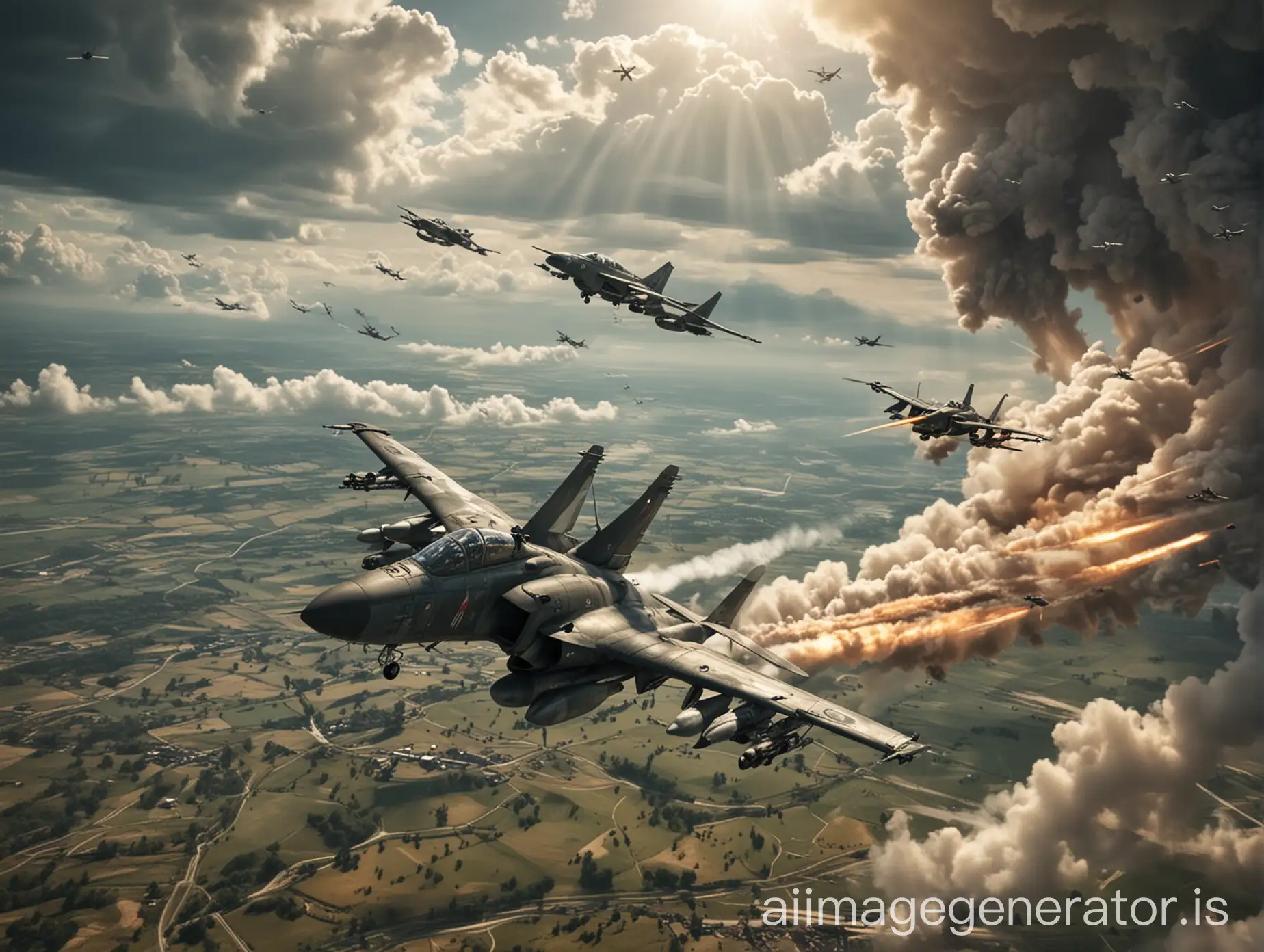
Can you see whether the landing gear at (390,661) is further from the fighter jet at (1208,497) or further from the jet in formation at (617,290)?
the fighter jet at (1208,497)

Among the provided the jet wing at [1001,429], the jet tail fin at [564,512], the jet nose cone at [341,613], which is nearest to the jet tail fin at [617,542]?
the jet tail fin at [564,512]

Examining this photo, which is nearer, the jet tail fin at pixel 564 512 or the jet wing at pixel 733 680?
the jet wing at pixel 733 680

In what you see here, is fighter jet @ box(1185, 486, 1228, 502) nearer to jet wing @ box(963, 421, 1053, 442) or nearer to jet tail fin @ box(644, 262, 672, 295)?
jet wing @ box(963, 421, 1053, 442)

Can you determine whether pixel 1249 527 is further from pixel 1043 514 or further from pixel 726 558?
pixel 726 558

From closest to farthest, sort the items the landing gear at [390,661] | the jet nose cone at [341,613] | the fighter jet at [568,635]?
the jet nose cone at [341,613], the fighter jet at [568,635], the landing gear at [390,661]

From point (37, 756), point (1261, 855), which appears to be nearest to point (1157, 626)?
point (1261, 855)

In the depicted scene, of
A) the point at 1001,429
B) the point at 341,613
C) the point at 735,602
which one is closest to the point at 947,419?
the point at 1001,429

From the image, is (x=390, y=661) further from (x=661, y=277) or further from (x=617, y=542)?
(x=661, y=277)

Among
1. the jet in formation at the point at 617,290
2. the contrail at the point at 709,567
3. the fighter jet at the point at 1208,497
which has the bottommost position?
the contrail at the point at 709,567

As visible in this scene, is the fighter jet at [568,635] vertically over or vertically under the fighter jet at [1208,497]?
under
